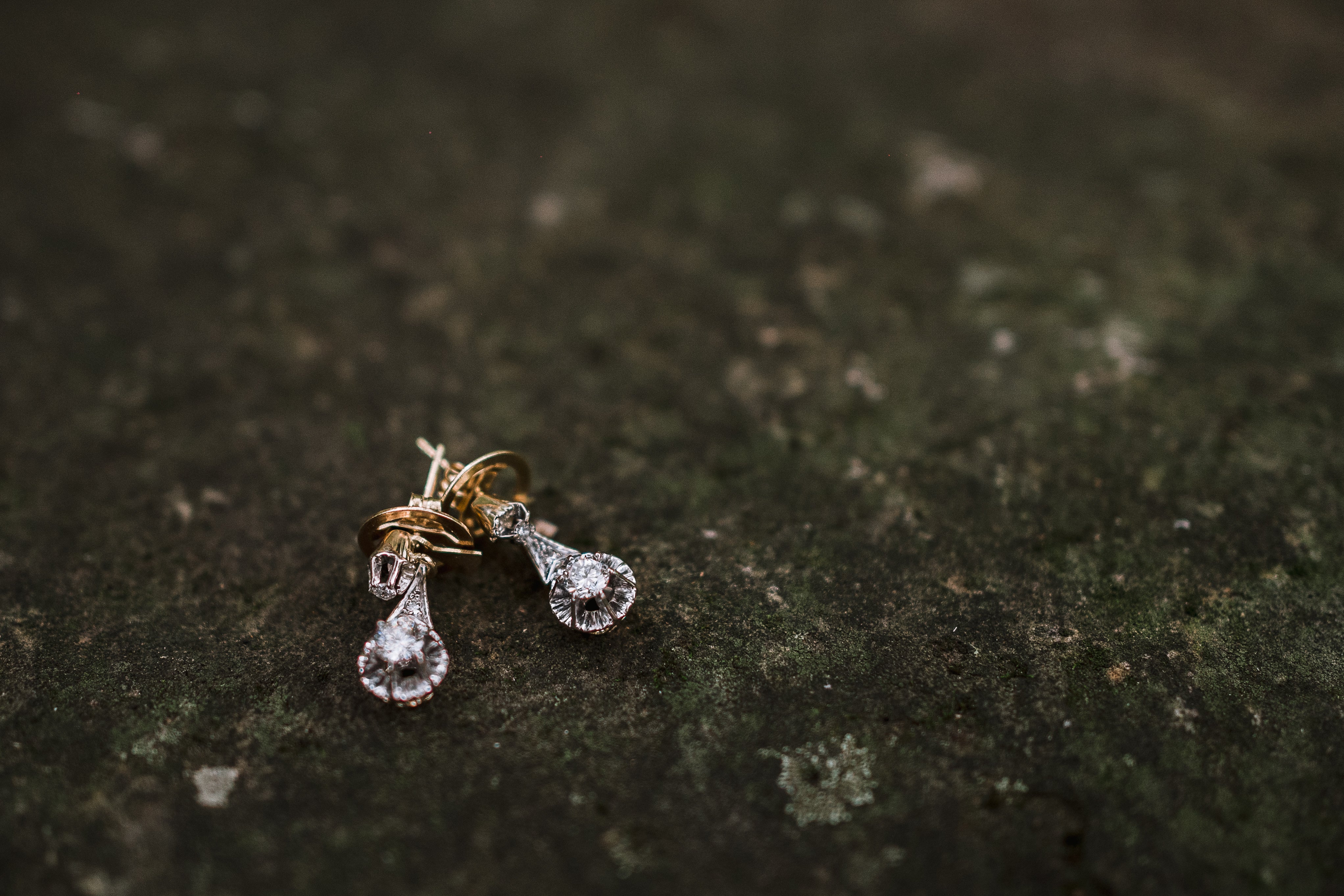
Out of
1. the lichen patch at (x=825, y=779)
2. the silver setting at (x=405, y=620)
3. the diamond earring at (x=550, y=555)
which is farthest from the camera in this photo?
the diamond earring at (x=550, y=555)

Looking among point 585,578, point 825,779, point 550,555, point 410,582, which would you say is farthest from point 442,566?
point 825,779

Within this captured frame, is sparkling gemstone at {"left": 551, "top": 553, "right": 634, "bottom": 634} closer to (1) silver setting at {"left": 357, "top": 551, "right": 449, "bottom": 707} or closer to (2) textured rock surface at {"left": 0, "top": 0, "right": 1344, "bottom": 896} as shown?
(2) textured rock surface at {"left": 0, "top": 0, "right": 1344, "bottom": 896}

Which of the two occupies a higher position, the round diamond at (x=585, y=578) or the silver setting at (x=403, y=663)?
the round diamond at (x=585, y=578)

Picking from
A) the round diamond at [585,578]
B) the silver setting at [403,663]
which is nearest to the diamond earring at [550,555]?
the round diamond at [585,578]

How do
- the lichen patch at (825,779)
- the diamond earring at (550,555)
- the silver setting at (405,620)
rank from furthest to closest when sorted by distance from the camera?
Answer: 1. the diamond earring at (550,555)
2. the silver setting at (405,620)
3. the lichen patch at (825,779)

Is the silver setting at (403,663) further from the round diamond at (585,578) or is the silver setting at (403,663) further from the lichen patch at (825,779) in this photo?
the lichen patch at (825,779)

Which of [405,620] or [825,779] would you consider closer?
[825,779]

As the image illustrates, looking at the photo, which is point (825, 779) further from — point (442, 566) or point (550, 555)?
point (442, 566)

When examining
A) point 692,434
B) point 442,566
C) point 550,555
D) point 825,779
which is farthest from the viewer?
point 692,434
